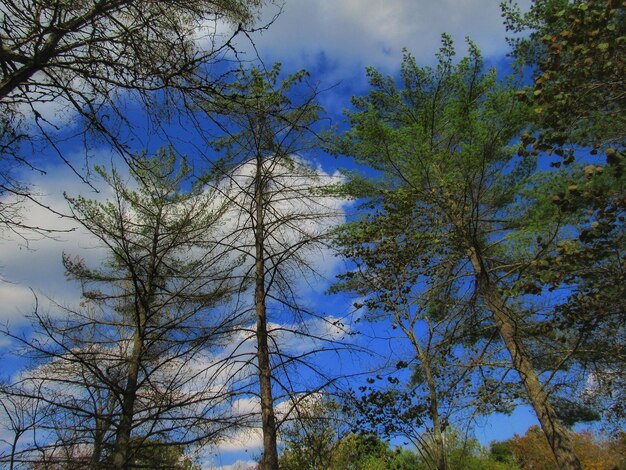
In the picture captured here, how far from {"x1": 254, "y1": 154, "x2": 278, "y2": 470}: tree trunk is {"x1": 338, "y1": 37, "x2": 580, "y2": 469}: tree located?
6.83ft

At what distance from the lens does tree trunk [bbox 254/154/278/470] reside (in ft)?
14.2

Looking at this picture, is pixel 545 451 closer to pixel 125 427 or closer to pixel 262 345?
pixel 262 345

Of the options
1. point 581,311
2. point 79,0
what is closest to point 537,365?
point 581,311

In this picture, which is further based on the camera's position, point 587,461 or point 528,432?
point 528,432

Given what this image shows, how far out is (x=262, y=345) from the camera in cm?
494

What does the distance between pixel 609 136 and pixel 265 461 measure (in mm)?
8208

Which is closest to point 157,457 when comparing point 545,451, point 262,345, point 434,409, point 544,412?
point 262,345

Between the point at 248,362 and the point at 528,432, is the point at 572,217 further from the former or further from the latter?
the point at 528,432

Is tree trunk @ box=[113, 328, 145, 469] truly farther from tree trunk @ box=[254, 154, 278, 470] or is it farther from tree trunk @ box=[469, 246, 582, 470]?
tree trunk @ box=[469, 246, 582, 470]

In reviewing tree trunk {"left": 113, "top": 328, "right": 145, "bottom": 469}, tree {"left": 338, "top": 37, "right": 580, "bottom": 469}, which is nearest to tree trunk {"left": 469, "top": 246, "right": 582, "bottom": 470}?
tree {"left": 338, "top": 37, "right": 580, "bottom": 469}

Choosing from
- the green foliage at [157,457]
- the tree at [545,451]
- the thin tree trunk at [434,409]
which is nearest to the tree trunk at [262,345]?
the green foliage at [157,457]

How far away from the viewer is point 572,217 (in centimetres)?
677

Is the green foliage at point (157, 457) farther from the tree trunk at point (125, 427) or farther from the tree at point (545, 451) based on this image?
the tree at point (545, 451)

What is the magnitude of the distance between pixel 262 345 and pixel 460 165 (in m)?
5.53
